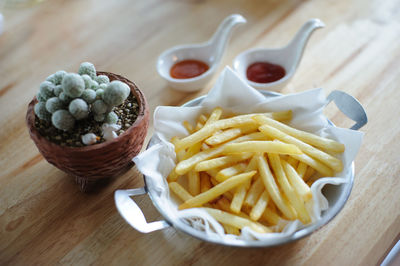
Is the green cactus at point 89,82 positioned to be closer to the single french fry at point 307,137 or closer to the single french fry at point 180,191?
the single french fry at point 180,191

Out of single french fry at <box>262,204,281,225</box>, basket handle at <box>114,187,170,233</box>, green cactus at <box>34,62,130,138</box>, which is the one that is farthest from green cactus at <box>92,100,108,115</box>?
single french fry at <box>262,204,281,225</box>

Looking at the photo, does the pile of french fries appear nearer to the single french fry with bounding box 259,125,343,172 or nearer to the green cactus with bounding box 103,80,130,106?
the single french fry with bounding box 259,125,343,172

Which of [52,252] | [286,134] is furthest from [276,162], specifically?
[52,252]

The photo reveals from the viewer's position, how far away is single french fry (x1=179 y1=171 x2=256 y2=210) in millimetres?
1233

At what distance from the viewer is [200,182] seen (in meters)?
1.37

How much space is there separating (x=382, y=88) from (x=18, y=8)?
2.24 metres

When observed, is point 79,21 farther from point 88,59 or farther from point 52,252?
point 52,252

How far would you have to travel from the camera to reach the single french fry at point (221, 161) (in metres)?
1.30

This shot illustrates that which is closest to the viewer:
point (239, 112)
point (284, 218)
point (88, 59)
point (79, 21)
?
point (284, 218)

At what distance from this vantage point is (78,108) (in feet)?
4.03

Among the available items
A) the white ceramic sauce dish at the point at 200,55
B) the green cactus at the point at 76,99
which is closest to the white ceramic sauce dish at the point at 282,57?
the white ceramic sauce dish at the point at 200,55

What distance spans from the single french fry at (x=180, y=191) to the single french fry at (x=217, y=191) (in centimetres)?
3

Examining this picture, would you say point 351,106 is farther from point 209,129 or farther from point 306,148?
point 209,129

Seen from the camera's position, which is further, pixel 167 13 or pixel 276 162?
pixel 167 13
